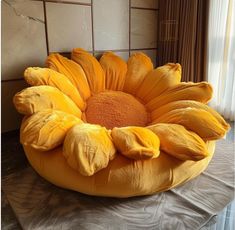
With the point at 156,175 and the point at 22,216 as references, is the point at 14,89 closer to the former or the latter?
the point at 22,216

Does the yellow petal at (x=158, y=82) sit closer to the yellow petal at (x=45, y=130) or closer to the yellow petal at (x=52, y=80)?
the yellow petal at (x=52, y=80)

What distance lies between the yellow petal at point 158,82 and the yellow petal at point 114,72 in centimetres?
17

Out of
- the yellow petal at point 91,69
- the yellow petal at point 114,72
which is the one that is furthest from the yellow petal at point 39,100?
the yellow petal at point 114,72

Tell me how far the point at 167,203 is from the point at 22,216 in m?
0.71

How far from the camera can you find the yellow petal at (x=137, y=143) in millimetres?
1074

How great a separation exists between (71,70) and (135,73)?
51cm

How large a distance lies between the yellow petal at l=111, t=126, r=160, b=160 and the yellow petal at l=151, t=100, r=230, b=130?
0.39 meters

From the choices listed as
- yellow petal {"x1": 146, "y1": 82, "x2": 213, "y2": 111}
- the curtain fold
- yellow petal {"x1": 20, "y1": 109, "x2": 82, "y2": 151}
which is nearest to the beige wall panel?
yellow petal {"x1": 20, "y1": 109, "x2": 82, "y2": 151}

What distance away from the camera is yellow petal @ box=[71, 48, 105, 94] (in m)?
1.84

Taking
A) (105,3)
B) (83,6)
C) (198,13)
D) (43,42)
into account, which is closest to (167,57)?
(198,13)

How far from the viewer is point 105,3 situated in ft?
6.89

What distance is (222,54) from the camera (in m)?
2.28

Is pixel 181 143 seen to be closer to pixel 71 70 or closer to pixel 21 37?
pixel 71 70

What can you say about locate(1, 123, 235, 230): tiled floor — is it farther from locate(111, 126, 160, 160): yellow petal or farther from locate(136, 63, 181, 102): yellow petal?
locate(136, 63, 181, 102): yellow petal
